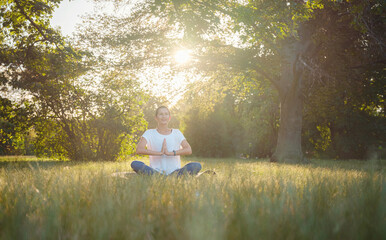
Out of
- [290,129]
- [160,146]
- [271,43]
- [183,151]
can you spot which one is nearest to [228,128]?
[290,129]

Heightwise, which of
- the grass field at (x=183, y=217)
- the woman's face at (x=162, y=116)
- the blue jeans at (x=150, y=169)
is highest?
the woman's face at (x=162, y=116)

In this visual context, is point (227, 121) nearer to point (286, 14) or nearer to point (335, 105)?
point (335, 105)

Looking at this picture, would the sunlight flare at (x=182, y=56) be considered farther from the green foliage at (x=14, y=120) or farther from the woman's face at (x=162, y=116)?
the woman's face at (x=162, y=116)

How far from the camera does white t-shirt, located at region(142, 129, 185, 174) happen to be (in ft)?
20.3

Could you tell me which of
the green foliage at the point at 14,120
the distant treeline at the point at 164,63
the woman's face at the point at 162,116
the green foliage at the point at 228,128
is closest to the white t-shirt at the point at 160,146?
the woman's face at the point at 162,116

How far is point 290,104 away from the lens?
49.3 feet

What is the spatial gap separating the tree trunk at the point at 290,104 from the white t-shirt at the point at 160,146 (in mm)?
9680

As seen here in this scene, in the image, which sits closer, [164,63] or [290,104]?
[164,63]

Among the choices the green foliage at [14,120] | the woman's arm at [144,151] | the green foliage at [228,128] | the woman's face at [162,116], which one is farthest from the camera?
the green foliage at [228,128]

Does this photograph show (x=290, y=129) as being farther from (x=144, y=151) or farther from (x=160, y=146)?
(x=144, y=151)

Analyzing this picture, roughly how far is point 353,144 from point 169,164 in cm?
2432

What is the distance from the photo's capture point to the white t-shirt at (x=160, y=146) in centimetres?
618

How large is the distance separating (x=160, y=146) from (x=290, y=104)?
10.5 m

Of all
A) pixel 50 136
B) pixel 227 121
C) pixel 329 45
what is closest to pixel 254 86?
pixel 329 45
